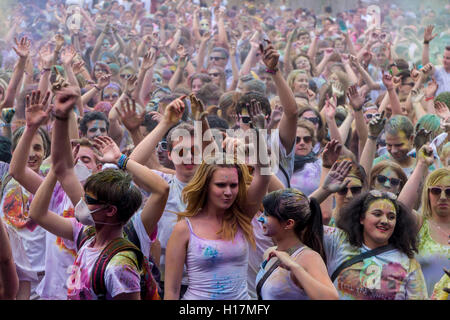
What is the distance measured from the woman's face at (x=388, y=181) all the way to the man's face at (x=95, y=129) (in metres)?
2.46

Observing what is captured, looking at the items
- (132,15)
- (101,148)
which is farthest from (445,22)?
(101,148)

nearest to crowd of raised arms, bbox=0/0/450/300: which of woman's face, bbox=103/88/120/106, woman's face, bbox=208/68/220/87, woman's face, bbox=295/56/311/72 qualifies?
woman's face, bbox=103/88/120/106

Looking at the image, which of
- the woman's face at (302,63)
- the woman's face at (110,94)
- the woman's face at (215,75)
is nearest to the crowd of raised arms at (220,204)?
the woman's face at (110,94)

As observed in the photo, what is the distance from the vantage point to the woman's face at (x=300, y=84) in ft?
26.7

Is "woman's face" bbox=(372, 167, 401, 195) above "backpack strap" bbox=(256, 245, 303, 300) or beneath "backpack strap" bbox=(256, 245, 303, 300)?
above

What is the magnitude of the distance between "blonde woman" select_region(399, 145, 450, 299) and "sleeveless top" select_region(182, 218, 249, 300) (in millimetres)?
1378

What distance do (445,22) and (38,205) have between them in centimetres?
1469

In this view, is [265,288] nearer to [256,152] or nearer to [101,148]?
[256,152]

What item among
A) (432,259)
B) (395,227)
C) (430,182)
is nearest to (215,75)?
(430,182)

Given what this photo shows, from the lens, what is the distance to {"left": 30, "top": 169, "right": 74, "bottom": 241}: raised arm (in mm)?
3436

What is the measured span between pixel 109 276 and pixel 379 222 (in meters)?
1.63

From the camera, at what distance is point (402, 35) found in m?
15.5

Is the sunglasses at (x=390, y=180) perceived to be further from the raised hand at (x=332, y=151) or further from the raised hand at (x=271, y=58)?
the raised hand at (x=271, y=58)

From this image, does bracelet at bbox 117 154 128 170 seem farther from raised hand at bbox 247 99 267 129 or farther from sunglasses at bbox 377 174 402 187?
sunglasses at bbox 377 174 402 187
